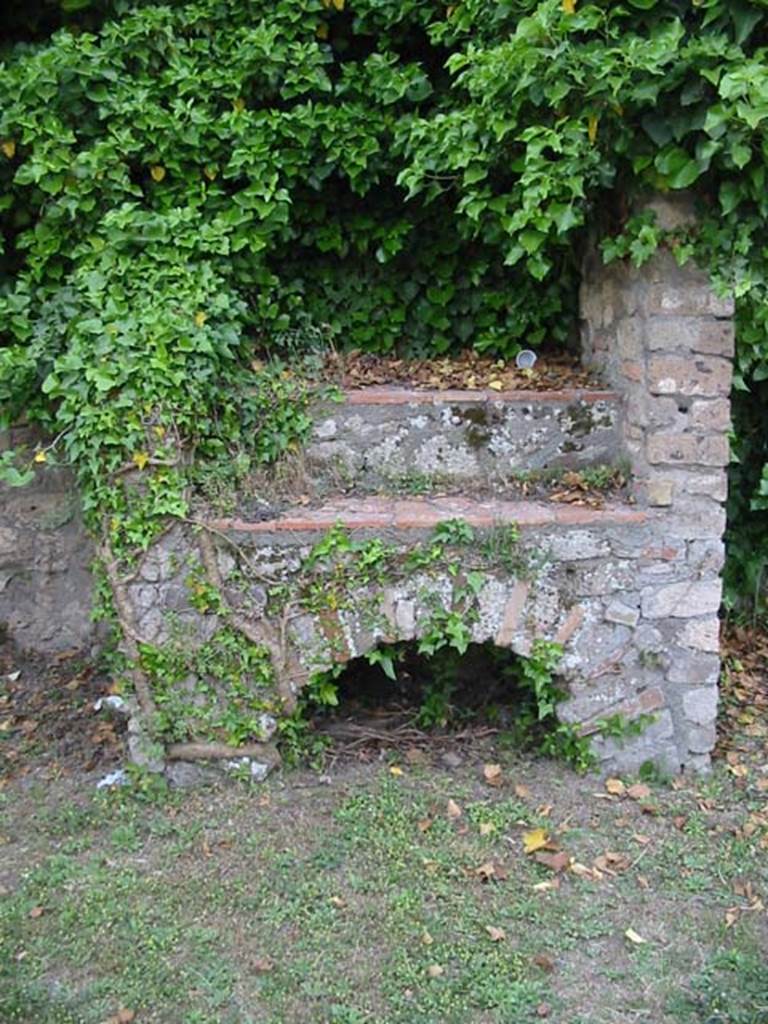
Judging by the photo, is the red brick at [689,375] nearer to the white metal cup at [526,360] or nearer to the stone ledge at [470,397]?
the stone ledge at [470,397]

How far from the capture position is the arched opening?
12.5 ft

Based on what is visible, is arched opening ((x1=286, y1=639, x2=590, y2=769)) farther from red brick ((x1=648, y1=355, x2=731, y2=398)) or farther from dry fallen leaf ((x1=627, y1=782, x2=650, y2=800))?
red brick ((x1=648, y1=355, x2=731, y2=398))

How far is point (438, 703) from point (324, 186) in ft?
7.89

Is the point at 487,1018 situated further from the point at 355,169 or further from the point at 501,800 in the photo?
the point at 355,169

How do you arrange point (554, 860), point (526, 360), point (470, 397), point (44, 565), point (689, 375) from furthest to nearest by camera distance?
point (44, 565) → point (526, 360) → point (470, 397) → point (689, 375) → point (554, 860)

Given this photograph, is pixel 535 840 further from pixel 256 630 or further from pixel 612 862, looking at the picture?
pixel 256 630

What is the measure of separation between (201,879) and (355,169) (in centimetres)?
A: 290

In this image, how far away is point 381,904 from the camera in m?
3.12

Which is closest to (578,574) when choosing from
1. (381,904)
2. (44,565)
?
(381,904)

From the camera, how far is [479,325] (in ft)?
15.0

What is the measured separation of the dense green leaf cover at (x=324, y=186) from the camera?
3.29 metres

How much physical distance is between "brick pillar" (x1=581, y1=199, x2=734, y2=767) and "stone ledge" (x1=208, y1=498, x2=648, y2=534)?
21cm

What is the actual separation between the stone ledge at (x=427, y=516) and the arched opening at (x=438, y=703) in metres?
0.48

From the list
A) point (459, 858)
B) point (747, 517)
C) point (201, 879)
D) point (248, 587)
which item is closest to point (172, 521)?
point (248, 587)
